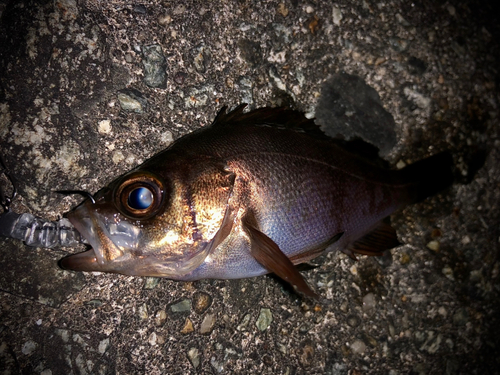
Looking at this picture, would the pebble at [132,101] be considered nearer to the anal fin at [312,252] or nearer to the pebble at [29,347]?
the anal fin at [312,252]

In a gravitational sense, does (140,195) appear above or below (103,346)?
above

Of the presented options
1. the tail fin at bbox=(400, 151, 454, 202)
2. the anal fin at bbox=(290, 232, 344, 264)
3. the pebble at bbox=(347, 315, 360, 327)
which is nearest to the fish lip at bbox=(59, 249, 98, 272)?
the anal fin at bbox=(290, 232, 344, 264)

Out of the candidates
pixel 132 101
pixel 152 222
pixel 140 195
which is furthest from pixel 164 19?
pixel 152 222

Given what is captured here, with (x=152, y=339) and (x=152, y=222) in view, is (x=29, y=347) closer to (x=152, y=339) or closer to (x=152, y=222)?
(x=152, y=339)

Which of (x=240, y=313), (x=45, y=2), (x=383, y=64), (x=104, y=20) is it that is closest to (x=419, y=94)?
(x=383, y=64)

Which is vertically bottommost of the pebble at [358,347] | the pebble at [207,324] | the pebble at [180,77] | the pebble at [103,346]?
the pebble at [103,346]

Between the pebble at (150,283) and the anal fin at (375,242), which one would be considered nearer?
the pebble at (150,283)

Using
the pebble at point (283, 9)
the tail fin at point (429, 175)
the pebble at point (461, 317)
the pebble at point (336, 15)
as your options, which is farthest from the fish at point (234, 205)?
the pebble at point (461, 317)
